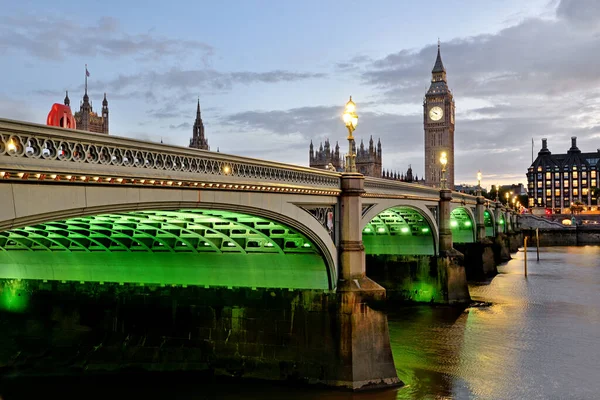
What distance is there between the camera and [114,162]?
36.3 ft

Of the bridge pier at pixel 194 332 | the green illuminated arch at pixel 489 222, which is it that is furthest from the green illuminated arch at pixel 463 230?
the bridge pier at pixel 194 332

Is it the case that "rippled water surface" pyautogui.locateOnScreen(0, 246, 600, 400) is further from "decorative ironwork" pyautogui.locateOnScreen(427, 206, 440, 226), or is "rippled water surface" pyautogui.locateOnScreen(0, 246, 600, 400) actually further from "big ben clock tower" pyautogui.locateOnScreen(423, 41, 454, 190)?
"big ben clock tower" pyautogui.locateOnScreen(423, 41, 454, 190)

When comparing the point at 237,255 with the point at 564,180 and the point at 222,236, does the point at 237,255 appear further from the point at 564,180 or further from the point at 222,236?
the point at 564,180

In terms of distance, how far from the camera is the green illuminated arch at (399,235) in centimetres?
3525

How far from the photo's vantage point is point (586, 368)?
22.5m

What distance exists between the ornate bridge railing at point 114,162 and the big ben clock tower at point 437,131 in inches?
5538

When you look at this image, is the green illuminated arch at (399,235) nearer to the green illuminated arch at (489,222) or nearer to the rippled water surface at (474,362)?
the rippled water surface at (474,362)

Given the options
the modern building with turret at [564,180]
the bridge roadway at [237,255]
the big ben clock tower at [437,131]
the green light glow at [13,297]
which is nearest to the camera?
the bridge roadway at [237,255]

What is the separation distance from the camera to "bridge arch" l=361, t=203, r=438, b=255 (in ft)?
113

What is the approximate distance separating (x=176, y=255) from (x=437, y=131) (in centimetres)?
14077

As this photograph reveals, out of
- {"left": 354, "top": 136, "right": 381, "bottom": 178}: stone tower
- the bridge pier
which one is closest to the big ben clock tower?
{"left": 354, "top": 136, "right": 381, "bottom": 178}: stone tower

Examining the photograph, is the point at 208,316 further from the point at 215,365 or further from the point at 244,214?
the point at 244,214

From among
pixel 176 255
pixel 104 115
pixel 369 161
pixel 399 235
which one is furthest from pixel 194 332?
pixel 369 161

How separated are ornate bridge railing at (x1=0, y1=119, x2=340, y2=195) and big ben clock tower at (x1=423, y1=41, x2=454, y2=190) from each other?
140674 mm
